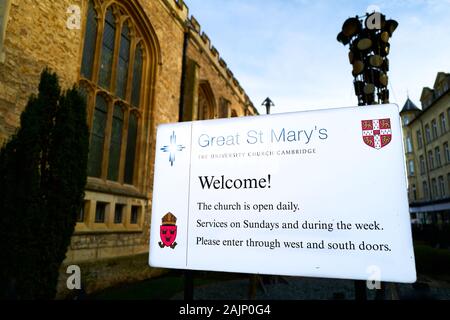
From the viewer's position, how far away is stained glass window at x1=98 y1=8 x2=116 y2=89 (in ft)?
26.0

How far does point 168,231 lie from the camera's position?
2.40 meters

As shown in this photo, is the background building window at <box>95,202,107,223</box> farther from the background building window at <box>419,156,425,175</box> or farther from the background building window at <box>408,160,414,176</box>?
the background building window at <box>408,160,414,176</box>

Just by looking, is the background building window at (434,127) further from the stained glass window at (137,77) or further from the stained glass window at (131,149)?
the stained glass window at (131,149)

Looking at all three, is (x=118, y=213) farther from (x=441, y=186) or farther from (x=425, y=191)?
(x=425, y=191)

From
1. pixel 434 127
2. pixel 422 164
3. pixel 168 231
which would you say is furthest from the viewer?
pixel 422 164

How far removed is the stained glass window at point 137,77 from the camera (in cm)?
913

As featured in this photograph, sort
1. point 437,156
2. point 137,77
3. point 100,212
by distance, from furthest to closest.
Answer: point 437,156 → point 137,77 → point 100,212

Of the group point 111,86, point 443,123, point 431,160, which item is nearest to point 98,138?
point 111,86

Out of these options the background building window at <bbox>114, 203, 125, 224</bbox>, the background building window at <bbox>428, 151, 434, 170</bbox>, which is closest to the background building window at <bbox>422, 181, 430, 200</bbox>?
the background building window at <bbox>428, 151, 434, 170</bbox>

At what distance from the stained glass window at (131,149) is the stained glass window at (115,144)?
381mm

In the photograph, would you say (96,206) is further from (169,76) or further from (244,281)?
(169,76)

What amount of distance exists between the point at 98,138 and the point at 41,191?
3308 millimetres

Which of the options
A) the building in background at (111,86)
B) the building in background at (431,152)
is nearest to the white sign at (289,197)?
the building in background at (111,86)

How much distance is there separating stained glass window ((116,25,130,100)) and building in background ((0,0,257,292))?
29 millimetres
